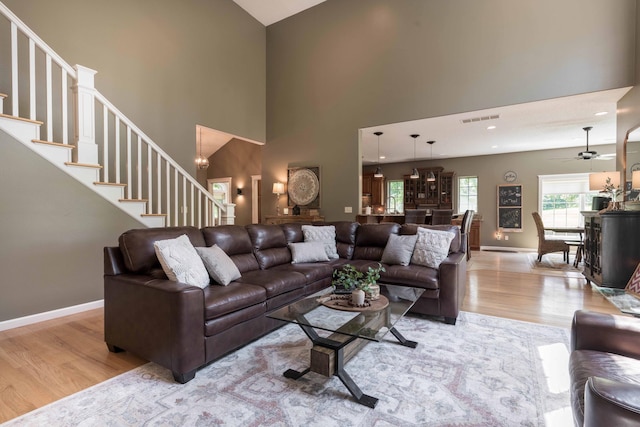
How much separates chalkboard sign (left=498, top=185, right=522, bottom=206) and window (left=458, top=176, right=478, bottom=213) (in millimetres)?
631

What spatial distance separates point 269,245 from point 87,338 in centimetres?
190

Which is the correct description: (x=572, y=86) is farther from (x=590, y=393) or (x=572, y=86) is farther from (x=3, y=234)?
(x=3, y=234)

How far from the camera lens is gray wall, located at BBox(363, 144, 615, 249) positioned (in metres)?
7.87

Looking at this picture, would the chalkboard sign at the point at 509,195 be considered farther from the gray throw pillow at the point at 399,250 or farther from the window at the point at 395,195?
the gray throw pillow at the point at 399,250

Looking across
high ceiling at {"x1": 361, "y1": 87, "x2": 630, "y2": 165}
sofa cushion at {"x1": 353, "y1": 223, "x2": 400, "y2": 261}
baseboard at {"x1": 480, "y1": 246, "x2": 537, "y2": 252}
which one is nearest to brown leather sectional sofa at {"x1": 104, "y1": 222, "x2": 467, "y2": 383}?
sofa cushion at {"x1": 353, "y1": 223, "x2": 400, "y2": 261}

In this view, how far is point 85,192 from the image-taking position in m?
3.47

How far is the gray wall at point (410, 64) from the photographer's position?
4.11 meters

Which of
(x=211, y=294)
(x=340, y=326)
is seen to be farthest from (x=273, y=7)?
(x=340, y=326)


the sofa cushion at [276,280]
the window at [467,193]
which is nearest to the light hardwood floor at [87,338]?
the sofa cushion at [276,280]

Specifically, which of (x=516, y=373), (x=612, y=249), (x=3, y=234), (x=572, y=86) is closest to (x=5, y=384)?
(x=3, y=234)

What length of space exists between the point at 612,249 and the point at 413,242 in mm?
2679

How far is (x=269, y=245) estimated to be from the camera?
3738mm

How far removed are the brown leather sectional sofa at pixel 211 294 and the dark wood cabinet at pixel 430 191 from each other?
5943 millimetres

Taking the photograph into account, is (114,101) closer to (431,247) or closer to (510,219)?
(431,247)
